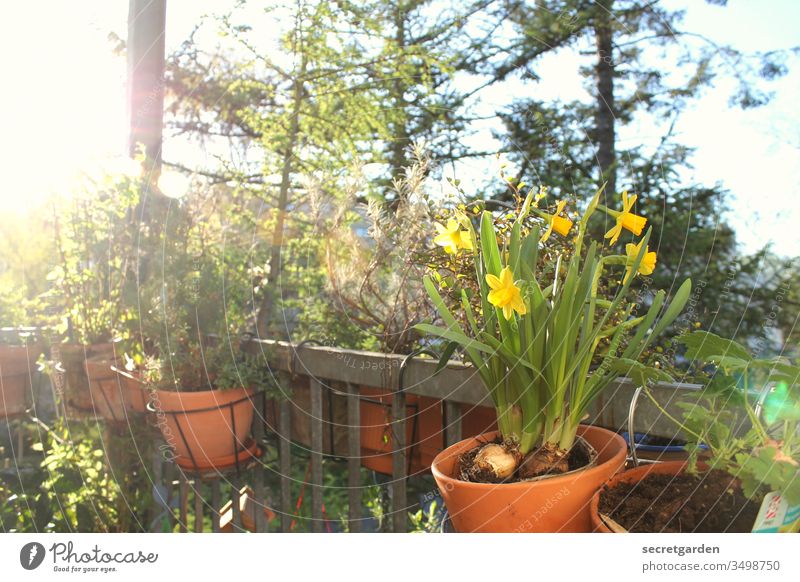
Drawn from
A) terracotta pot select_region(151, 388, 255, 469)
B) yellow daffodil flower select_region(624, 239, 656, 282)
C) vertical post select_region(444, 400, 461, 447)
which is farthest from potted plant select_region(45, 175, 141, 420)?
yellow daffodil flower select_region(624, 239, 656, 282)

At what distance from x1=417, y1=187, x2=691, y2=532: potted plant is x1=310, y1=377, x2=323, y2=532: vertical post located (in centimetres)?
44

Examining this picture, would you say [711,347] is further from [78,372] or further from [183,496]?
[78,372]

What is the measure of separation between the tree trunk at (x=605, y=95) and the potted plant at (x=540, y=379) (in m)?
0.29

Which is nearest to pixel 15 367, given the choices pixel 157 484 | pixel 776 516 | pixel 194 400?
pixel 157 484

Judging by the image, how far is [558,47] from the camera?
84 centimetres

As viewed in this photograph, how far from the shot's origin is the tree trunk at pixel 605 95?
849mm

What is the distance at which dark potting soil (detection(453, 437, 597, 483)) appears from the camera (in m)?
0.60

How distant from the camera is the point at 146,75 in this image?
3.54ft

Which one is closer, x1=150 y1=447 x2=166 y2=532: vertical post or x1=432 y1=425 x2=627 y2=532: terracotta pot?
x1=432 y1=425 x2=627 y2=532: terracotta pot

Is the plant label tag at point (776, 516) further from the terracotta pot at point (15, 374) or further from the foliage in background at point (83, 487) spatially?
the terracotta pot at point (15, 374)

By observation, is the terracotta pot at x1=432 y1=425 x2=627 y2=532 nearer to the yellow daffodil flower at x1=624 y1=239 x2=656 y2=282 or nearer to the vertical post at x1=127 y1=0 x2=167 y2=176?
the yellow daffodil flower at x1=624 y1=239 x2=656 y2=282

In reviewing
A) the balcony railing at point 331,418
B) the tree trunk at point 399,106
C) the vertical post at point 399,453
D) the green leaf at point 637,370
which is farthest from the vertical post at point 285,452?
the green leaf at point 637,370
